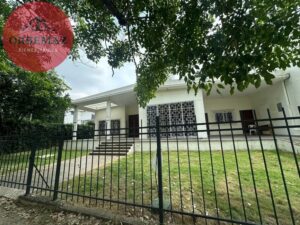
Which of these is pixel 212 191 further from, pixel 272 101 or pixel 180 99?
pixel 272 101

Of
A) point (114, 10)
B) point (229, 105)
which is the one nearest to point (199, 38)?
point (114, 10)

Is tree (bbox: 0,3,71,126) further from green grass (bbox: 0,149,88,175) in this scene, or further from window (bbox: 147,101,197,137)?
window (bbox: 147,101,197,137)

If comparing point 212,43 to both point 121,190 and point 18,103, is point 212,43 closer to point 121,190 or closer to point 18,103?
point 121,190

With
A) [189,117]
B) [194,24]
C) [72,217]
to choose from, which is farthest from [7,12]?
[189,117]

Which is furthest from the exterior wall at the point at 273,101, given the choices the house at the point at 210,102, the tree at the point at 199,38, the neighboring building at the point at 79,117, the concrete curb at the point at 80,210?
the neighboring building at the point at 79,117

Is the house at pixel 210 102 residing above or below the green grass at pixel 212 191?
above

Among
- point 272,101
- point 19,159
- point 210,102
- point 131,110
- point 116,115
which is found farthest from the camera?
point 116,115

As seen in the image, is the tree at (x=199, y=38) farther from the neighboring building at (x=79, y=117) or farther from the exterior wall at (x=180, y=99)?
the neighboring building at (x=79, y=117)

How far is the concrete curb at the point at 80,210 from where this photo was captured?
2838mm

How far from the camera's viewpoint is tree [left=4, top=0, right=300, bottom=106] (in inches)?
89.0
